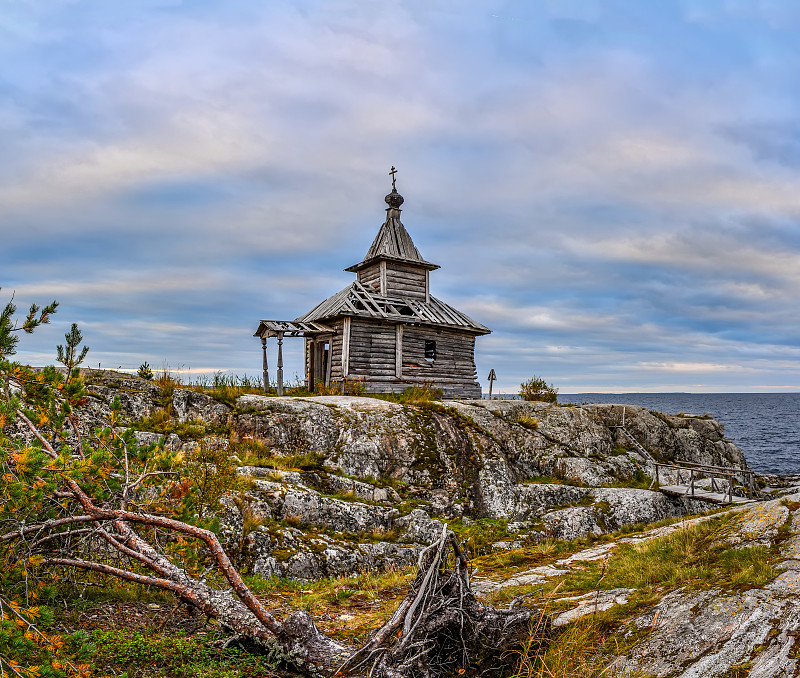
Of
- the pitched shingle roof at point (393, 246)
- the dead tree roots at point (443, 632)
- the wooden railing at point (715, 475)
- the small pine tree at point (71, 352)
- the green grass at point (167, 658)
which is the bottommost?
the wooden railing at point (715, 475)

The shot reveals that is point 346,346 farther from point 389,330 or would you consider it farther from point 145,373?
point 145,373

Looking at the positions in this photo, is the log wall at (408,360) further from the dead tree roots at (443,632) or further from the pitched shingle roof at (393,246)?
the dead tree roots at (443,632)

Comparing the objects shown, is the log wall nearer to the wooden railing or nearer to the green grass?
the wooden railing

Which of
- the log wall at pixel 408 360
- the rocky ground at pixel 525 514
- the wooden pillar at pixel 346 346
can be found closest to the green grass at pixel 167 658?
the rocky ground at pixel 525 514

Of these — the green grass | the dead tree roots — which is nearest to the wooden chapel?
the green grass

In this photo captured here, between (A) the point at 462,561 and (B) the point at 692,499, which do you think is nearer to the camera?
(A) the point at 462,561

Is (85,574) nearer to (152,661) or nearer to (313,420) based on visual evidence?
(152,661)

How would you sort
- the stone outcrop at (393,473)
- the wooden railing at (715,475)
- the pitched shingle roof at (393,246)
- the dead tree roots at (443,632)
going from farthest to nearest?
the pitched shingle roof at (393,246)
the wooden railing at (715,475)
the stone outcrop at (393,473)
the dead tree roots at (443,632)

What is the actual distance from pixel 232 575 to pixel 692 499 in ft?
51.3

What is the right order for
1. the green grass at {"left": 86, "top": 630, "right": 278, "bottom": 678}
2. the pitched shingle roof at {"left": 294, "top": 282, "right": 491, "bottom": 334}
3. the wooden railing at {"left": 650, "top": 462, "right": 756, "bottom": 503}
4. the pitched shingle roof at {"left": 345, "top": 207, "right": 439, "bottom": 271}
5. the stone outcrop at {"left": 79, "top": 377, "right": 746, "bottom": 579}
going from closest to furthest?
the green grass at {"left": 86, "top": 630, "right": 278, "bottom": 678}
the stone outcrop at {"left": 79, "top": 377, "right": 746, "bottom": 579}
the wooden railing at {"left": 650, "top": 462, "right": 756, "bottom": 503}
the pitched shingle roof at {"left": 294, "top": 282, "right": 491, "bottom": 334}
the pitched shingle roof at {"left": 345, "top": 207, "right": 439, "bottom": 271}

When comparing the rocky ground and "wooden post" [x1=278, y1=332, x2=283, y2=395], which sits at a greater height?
"wooden post" [x1=278, y1=332, x2=283, y2=395]

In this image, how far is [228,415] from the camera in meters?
Answer: 13.4

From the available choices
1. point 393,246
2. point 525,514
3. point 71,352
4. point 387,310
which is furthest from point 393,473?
point 393,246

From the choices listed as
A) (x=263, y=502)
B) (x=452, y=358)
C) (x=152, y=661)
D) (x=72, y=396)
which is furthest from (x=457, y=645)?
(x=452, y=358)
